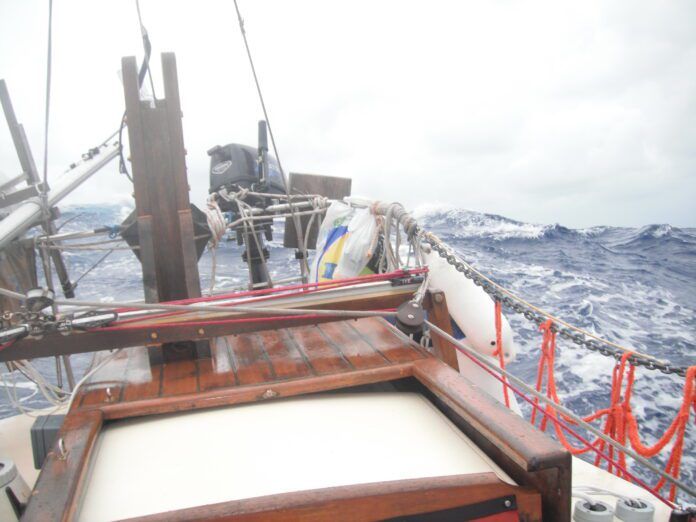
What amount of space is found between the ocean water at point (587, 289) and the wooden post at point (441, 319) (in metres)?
2.92

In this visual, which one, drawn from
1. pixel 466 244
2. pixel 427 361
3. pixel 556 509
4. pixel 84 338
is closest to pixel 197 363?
pixel 84 338

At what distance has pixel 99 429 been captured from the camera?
1767 millimetres

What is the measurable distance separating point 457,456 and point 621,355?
109 cm

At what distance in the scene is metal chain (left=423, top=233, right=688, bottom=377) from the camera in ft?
6.46

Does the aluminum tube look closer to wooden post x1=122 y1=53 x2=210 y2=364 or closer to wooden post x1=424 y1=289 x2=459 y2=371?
wooden post x1=122 y1=53 x2=210 y2=364

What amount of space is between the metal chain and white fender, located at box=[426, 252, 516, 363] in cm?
31

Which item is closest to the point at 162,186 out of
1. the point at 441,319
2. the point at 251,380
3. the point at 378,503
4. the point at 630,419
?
the point at 251,380

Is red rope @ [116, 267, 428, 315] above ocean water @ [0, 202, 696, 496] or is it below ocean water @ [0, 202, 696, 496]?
above

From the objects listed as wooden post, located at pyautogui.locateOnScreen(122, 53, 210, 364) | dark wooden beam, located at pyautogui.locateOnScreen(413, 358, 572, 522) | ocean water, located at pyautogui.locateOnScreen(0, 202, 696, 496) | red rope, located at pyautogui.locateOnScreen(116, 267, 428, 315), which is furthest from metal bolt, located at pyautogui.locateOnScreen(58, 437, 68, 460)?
ocean water, located at pyautogui.locateOnScreen(0, 202, 696, 496)

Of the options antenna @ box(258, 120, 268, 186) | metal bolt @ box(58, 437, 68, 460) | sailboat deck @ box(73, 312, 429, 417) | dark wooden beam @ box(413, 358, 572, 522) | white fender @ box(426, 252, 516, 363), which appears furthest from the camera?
antenna @ box(258, 120, 268, 186)

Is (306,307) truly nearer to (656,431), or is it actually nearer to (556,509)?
(556,509)

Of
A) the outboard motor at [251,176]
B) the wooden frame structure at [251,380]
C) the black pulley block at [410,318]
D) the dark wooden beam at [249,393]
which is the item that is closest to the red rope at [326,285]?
the wooden frame structure at [251,380]

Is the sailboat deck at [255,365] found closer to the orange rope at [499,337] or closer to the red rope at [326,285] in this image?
the red rope at [326,285]

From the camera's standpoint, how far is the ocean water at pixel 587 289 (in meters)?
5.53
